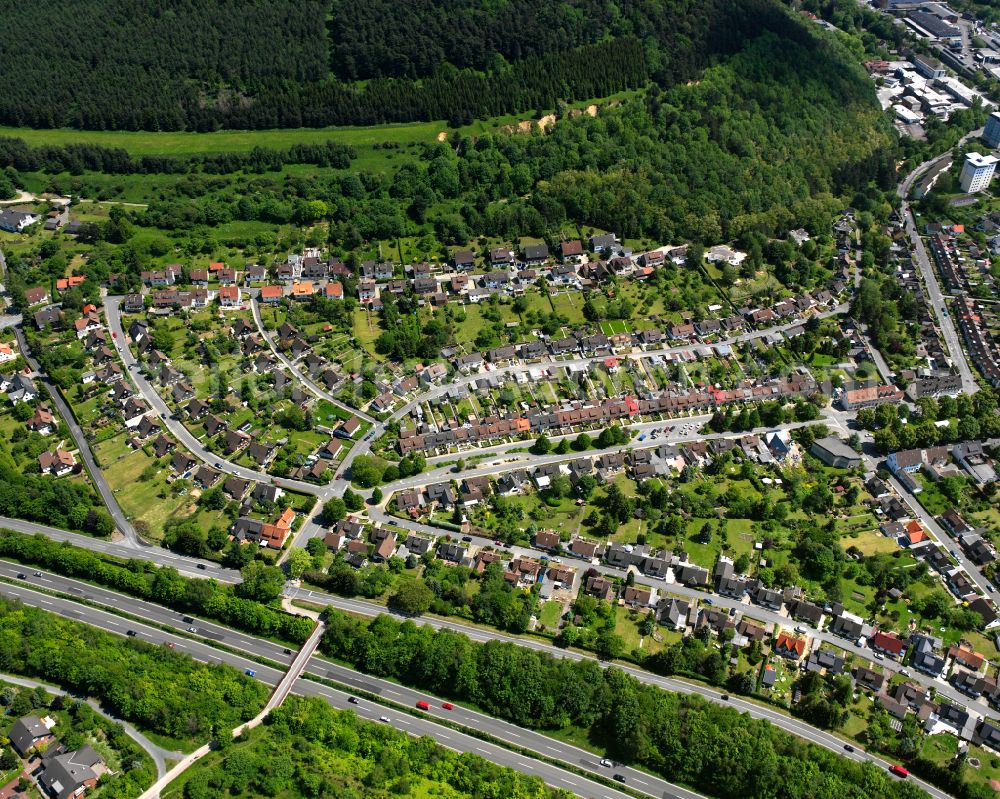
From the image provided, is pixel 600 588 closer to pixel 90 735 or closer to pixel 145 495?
pixel 90 735

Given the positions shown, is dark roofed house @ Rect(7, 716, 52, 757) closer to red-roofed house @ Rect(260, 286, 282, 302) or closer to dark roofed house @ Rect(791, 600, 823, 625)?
red-roofed house @ Rect(260, 286, 282, 302)

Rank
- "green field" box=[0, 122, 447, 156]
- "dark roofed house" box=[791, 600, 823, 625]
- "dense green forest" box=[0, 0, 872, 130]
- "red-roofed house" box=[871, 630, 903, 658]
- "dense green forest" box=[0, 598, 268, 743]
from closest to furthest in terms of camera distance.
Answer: "dense green forest" box=[0, 598, 268, 743]
"red-roofed house" box=[871, 630, 903, 658]
"dark roofed house" box=[791, 600, 823, 625]
"green field" box=[0, 122, 447, 156]
"dense green forest" box=[0, 0, 872, 130]

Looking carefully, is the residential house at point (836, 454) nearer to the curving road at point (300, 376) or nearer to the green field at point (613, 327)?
the green field at point (613, 327)

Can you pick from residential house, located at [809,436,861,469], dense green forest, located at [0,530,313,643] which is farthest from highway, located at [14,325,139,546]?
residential house, located at [809,436,861,469]

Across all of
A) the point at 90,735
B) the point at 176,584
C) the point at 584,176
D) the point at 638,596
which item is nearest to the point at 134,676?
the point at 90,735

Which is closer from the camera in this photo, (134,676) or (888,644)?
(134,676)

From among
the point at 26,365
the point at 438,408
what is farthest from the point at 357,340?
the point at 26,365

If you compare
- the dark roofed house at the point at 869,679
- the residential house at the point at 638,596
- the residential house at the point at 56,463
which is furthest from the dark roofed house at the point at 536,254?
the dark roofed house at the point at 869,679
